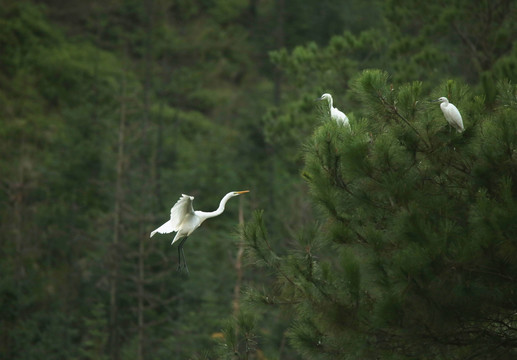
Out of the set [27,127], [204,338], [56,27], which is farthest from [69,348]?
[56,27]

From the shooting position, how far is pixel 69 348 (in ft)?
51.6

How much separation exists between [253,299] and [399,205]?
1.33 m

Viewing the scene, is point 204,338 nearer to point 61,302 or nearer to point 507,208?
point 61,302

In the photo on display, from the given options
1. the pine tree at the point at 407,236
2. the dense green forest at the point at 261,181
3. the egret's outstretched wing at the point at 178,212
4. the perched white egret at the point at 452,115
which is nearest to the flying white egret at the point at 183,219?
the egret's outstretched wing at the point at 178,212

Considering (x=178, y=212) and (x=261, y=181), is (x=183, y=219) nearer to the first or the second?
(x=178, y=212)

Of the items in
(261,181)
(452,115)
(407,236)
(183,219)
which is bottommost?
(407,236)

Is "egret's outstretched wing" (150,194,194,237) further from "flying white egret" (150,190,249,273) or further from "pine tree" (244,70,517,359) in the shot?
"pine tree" (244,70,517,359)

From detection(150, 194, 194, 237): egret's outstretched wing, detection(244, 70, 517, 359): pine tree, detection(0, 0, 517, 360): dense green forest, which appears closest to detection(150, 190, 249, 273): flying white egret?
detection(150, 194, 194, 237): egret's outstretched wing

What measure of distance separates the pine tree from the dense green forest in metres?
0.02

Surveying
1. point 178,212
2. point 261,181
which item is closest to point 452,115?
point 178,212

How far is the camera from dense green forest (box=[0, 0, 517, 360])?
4496mm

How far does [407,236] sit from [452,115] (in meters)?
0.87

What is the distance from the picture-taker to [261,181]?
2131 centimetres

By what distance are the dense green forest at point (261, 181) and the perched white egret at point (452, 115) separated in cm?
9
